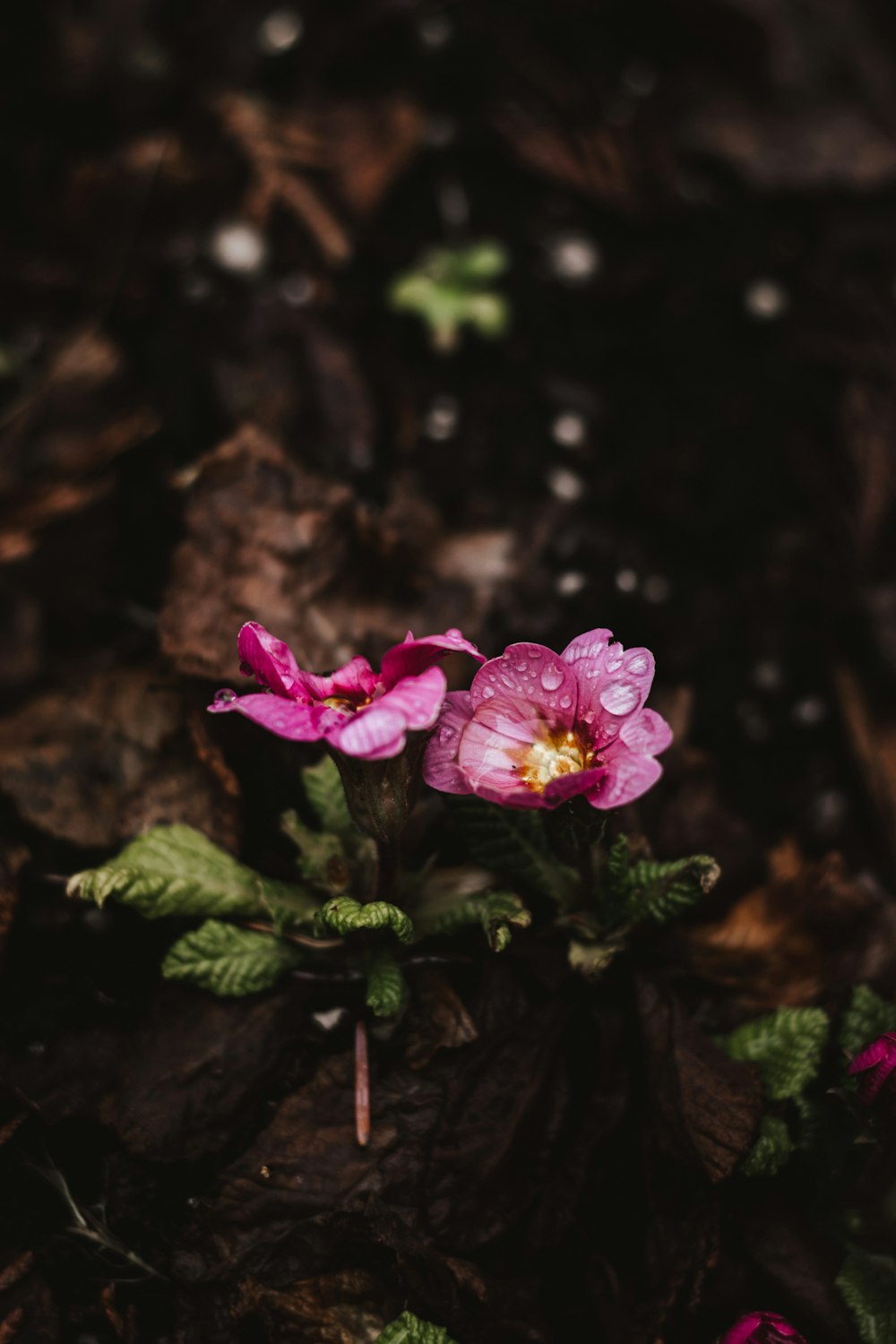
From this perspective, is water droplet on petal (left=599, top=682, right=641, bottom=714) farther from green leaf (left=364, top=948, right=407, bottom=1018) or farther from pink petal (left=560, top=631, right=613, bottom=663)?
green leaf (left=364, top=948, right=407, bottom=1018)

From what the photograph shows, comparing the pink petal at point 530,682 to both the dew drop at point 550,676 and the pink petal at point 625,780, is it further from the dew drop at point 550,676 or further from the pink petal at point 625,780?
the pink petal at point 625,780

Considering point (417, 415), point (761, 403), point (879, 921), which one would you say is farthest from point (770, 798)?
point (417, 415)

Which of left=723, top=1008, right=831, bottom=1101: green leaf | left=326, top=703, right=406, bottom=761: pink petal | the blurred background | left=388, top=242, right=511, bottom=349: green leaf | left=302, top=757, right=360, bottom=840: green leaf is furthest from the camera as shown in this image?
left=388, top=242, right=511, bottom=349: green leaf

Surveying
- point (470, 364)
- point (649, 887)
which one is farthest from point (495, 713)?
point (470, 364)

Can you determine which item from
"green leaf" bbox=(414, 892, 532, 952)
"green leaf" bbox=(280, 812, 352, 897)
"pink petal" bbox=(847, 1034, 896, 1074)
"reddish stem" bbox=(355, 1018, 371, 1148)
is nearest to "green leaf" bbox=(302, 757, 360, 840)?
"green leaf" bbox=(280, 812, 352, 897)

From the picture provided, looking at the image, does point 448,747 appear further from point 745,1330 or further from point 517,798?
point 745,1330

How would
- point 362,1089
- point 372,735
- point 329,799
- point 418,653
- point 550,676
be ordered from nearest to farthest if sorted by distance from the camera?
point 372,735 → point 418,653 → point 550,676 → point 362,1089 → point 329,799

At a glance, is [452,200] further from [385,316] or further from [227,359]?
[227,359]
